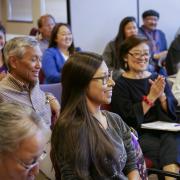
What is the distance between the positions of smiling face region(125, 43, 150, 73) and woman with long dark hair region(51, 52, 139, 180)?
Answer: 939 mm

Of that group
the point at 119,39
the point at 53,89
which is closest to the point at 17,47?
the point at 53,89

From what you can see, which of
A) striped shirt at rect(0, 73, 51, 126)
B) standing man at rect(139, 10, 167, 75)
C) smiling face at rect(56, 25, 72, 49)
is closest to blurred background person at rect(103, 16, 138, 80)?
standing man at rect(139, 10, 167, 75)

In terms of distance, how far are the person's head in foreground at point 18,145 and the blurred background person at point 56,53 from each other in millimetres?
2665

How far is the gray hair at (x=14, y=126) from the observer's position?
103 cm

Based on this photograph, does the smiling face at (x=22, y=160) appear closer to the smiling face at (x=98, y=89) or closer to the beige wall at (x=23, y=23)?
the smiling face at (x=98, y=89)

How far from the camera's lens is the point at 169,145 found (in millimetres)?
2643

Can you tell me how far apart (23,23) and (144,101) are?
5107 mm

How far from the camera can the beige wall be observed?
6.58 metres

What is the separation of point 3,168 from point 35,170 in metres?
0.09

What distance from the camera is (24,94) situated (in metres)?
2.43

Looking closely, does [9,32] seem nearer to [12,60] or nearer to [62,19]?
[62,19]

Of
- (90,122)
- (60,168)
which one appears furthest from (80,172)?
(90,122)

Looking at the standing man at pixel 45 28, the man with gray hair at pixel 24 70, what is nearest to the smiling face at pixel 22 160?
the man with gray hair at pixel 24 70

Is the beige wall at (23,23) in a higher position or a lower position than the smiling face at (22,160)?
higher
